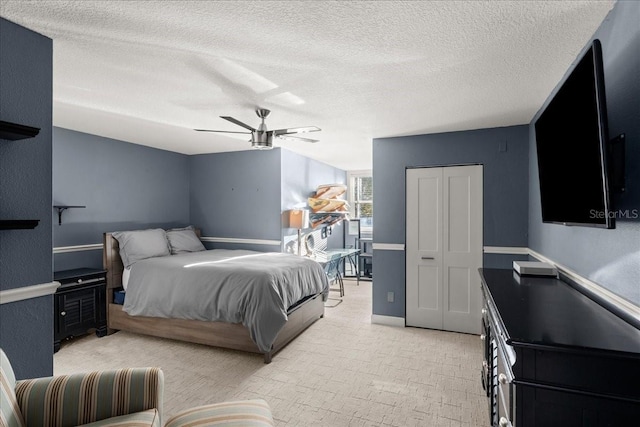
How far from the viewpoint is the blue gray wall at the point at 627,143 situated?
1.38m

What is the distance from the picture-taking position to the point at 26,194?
1857 mm

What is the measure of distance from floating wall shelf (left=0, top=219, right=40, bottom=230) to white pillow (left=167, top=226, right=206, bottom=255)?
306 cm

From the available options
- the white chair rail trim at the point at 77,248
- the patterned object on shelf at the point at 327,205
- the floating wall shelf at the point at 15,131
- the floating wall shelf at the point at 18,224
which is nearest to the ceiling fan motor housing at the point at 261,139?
→ the floating wall shelf at the point at 15,131

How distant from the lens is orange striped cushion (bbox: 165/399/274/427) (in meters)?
1.51

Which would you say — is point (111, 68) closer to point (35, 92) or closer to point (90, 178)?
point (35, 92)

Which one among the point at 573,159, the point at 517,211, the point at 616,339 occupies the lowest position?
the point at 616,339

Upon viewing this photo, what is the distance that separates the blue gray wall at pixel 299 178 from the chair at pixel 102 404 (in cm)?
365

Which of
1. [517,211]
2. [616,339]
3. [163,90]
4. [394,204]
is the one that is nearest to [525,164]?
[517,211]

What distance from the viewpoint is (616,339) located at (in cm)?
113

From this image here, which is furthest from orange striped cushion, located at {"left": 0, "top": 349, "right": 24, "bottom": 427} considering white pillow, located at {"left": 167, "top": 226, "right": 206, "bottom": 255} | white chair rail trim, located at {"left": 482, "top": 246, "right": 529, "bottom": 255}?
white chair rail trim, located at {"left": 482, "top": 246, "right": 529, "bottom": 255}

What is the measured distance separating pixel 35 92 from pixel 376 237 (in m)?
3.57

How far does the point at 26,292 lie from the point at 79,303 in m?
2.16

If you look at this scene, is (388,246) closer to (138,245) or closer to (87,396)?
(138,245)

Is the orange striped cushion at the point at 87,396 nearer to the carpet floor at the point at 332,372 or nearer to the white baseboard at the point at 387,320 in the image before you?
the carpet floor at the point at 332,372
